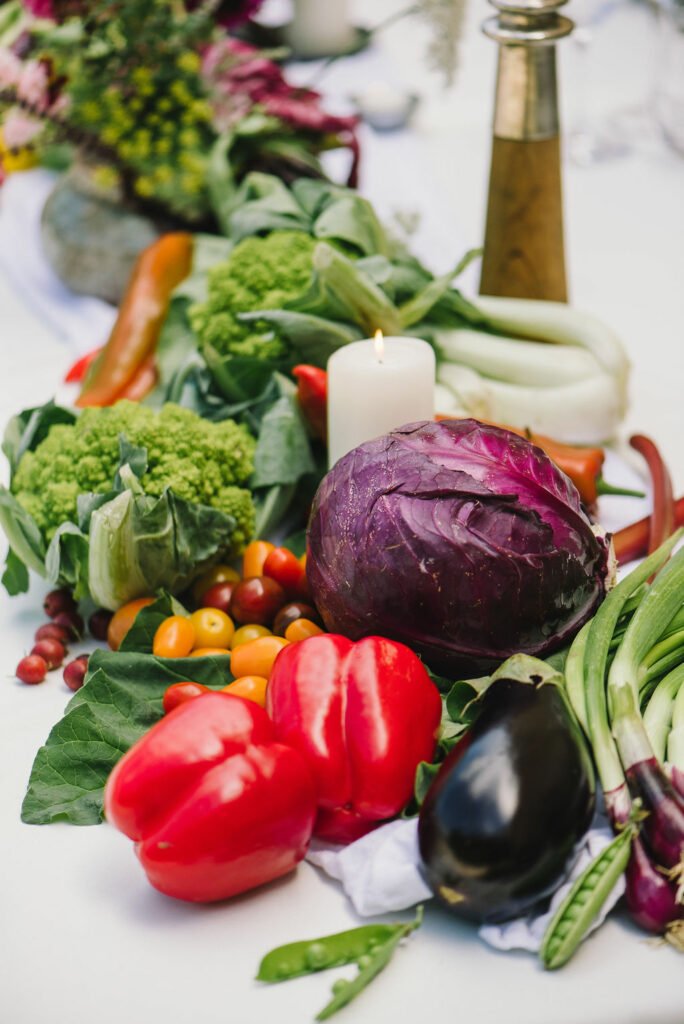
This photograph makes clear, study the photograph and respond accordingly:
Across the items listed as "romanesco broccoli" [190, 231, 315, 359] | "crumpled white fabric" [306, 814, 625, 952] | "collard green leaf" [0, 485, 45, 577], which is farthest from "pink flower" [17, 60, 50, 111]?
"crumpled white fabric" [306, 814, 625, 952]

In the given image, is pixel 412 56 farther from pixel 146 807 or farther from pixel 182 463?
pixel 146 807

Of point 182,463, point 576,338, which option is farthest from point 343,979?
point 576,338

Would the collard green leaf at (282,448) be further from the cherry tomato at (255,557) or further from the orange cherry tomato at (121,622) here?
the orange cherry tomato at (121,622)

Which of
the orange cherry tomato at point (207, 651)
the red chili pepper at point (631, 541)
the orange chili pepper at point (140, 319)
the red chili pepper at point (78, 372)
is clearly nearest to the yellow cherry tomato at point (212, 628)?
the orange cherry tomato at point (207, 651)

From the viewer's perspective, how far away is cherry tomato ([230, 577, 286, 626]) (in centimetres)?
129

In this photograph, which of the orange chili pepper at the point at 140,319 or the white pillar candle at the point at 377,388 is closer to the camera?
the white pillar candle at the point at 377,388

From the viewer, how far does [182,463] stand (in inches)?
54.4

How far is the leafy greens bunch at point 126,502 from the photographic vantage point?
1.30m

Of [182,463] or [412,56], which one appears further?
[412,56]

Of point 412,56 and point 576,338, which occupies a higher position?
point 412,56

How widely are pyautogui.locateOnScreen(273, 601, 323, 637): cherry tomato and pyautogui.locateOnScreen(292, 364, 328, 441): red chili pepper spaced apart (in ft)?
1.10

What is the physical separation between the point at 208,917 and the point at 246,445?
677 millimetres

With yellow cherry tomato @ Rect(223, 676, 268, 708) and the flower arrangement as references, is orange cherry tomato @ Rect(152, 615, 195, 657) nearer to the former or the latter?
yellow cherry tomato @ Rect(223, 676, 268, 708)

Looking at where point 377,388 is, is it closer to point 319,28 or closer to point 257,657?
point 257,657
